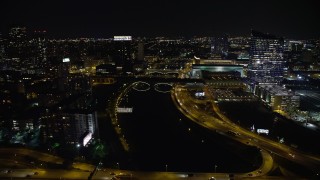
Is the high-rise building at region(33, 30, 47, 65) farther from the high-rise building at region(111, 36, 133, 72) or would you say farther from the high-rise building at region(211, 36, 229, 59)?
the high-rise building at region(211, 36, 229, 59)

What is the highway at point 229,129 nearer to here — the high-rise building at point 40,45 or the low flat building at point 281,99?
the low flat building at point 281,99

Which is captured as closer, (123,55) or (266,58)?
(266,58)

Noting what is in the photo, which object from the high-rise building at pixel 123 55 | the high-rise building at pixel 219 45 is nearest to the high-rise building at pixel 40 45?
the high-rise building at pixel 123 55

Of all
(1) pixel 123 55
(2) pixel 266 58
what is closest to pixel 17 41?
(1) pixel 123 55

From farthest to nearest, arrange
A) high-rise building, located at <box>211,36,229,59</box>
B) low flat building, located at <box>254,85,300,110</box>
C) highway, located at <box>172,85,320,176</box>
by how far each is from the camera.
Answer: high-rise building, located at <box>211,36,229,59</box>, low flat building, located at <box>254,85,300,110</box>, highway, located at <box>172,85,320,176</box>

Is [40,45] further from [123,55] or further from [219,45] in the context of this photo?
[219,45]

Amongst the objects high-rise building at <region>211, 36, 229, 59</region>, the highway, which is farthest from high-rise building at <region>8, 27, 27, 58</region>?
high-rise building at <region>211, 36, 229, 59</region>

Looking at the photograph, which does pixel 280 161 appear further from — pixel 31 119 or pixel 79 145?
pixel 31 119
